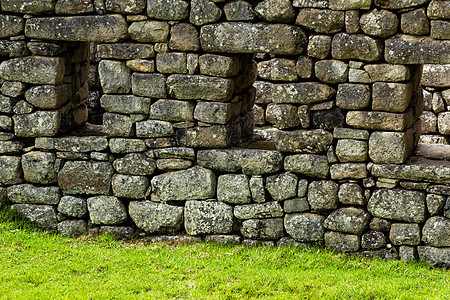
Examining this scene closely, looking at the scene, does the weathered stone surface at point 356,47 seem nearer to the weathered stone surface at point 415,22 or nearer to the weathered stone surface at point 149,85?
the weathered stone surface at point 415,22

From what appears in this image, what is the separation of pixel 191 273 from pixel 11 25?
3.69m

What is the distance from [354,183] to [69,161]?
3.50m

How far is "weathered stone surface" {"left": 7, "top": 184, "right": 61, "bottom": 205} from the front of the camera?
8.90 m

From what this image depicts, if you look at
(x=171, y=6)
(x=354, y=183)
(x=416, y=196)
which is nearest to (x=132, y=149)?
(x=171, y=6)

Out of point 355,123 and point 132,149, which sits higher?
point 355,123

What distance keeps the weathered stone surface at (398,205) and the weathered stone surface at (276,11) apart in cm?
221

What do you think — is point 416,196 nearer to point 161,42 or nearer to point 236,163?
point 236,163

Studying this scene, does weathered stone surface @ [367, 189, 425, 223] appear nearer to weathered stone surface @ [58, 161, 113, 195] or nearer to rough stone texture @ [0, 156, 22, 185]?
weathered stone surface @ [58, 161, 113, 195]

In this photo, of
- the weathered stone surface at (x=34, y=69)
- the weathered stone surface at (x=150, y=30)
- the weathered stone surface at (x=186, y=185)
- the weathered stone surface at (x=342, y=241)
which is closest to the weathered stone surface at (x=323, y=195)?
the weathered stone surface at (x=342, y=241)

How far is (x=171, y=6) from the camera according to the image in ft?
26.6

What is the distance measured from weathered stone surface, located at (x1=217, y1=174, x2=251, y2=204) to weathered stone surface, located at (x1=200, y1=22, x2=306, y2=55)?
1504 millimetres

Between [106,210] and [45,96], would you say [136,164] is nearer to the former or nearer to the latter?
[106,210]

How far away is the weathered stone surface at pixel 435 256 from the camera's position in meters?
7.87

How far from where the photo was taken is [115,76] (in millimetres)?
8492
